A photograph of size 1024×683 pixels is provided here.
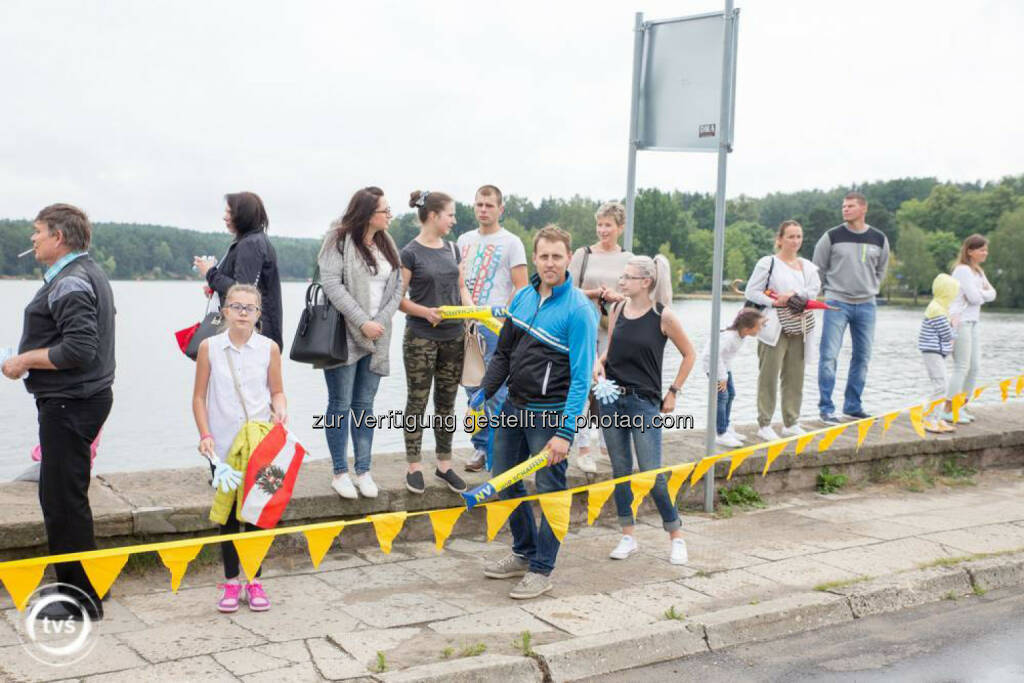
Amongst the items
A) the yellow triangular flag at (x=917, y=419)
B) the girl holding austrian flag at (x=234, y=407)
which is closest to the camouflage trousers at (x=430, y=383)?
the girl holding austrian flag at (x=234, y=407)

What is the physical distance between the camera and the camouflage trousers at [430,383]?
22.1 feet

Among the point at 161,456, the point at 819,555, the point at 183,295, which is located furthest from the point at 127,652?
the point at 183,295

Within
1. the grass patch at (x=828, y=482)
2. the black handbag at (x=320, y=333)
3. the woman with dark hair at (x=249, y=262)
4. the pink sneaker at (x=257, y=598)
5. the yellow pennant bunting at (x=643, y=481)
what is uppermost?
the woman with dark hair at (x=249, y=262)

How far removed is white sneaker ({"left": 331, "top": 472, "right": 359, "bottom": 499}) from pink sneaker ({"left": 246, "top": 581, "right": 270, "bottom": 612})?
1070 millimetres

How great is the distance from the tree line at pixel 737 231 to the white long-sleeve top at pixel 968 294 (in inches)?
66.1

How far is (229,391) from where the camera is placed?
Answer: 208 inches

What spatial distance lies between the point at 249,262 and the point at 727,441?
4558mm

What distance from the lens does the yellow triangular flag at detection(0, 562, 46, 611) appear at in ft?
15.3

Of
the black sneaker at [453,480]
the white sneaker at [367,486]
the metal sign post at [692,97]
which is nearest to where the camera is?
the white sneaker at [367,486]

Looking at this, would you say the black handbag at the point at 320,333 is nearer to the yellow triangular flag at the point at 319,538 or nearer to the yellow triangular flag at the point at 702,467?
the yellow triangular flag at the point at 319,538

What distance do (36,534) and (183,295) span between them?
11301 centimetres

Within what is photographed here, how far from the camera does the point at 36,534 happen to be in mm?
5371

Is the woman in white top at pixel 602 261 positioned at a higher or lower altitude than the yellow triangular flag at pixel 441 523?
higher

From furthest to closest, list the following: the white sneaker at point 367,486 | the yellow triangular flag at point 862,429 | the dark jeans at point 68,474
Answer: the yellow triangular flag at point 862,429, the white sneaker at point 367,486, the dark jeans at point 68,474
